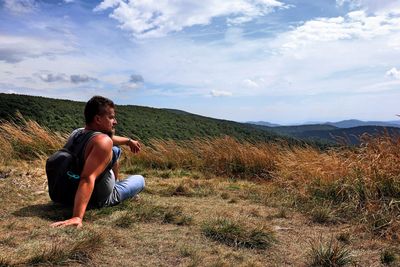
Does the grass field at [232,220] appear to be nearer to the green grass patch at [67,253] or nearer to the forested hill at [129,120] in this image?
the green grass patch at [67,253]

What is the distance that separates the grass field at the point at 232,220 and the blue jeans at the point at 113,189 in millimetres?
90

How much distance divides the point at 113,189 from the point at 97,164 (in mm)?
625

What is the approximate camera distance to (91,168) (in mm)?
3326

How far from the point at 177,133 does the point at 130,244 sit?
33.5 meters

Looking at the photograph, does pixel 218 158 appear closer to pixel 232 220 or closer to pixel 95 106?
pixel 232 220

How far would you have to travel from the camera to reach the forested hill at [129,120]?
28.6 metres

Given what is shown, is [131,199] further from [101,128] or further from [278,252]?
[278,252]

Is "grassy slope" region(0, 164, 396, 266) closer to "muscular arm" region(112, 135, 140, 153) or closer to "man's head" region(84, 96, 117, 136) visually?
"muscular arm" region(112, 135, 140, 153)

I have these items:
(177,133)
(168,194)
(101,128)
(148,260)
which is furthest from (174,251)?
(177,133)

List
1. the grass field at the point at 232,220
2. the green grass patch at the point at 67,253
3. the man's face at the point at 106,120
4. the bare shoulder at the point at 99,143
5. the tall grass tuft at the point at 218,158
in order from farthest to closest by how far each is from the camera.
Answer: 1. the tall grass tuft at the point at 218,158
2. the man's face at the point at 106,120
3. the bare shoulder at the point at 99,143
4. the grass field at the point at 232,220
5. the green grass patch at the point at 67,253

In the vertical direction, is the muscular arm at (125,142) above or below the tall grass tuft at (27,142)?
above

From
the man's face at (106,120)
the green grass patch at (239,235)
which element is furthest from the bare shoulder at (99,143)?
the green grass patch at (239,235)

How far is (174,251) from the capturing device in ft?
9.27

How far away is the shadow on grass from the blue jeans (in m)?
0.31
